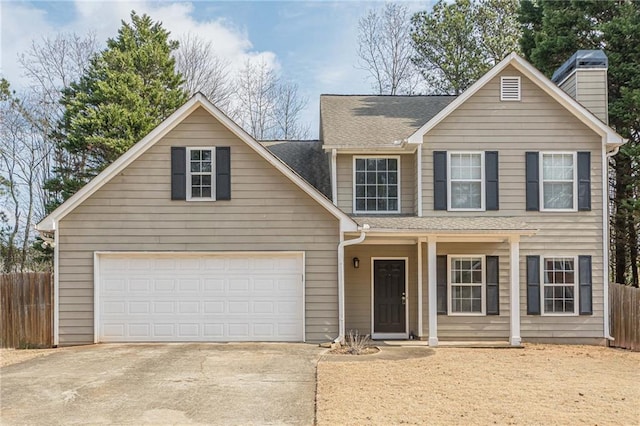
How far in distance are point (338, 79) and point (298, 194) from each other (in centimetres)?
1620

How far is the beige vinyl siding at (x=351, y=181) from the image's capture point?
14.0 metres

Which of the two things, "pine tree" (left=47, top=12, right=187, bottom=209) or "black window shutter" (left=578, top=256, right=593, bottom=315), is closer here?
"black window shutter" (left=578, top=256, right=593, bottom=315)

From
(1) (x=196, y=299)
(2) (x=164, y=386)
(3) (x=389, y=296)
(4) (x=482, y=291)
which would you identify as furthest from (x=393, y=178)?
(2) (x=164, y=386)

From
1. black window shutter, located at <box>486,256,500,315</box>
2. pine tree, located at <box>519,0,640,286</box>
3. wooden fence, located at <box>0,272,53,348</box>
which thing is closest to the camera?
wooden fence, located at <box>0,272,53,348</box>

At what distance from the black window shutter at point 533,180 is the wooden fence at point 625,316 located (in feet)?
9.40

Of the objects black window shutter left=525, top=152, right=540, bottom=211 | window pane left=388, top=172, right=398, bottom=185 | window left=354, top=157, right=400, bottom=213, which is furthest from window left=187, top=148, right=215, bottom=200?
black window shutter left=525, top=152, right=540, bottom=211

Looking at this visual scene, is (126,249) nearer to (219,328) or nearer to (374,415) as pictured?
(219,328)

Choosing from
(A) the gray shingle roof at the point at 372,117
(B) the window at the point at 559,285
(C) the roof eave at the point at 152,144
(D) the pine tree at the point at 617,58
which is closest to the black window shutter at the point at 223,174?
(C) the roof eave at the point at 152,144

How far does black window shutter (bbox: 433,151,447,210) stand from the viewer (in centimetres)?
1343

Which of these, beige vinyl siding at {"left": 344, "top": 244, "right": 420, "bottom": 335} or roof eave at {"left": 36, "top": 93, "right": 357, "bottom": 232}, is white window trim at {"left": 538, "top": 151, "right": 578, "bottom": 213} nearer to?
beige vinyl siding at {"left": 344, "top": 244, "right": 420, "bottom": 335}

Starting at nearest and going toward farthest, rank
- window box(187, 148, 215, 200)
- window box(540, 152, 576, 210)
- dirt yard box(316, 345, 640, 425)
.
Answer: dirt yard box(316, 345, 640, 425) → window box(187, 148, 215, 200) → window box(540, 152, 576, 210)

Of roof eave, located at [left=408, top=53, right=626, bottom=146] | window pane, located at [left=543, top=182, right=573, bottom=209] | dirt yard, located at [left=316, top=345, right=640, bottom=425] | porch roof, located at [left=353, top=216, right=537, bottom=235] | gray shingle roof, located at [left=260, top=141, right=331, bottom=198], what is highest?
roof eave, located at [left=408, top=53, right=626, bottom=146]

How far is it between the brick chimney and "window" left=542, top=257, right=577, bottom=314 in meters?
3.93

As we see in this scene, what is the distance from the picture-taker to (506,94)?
13.6 metres
